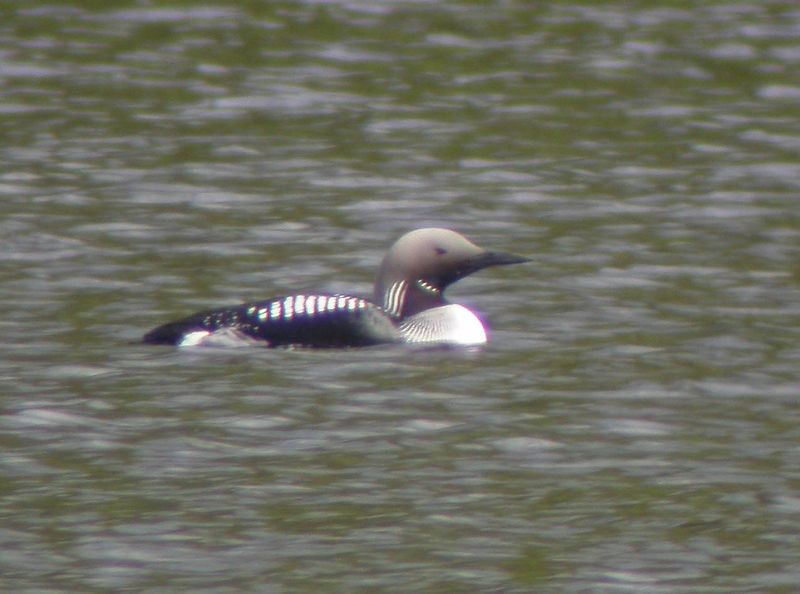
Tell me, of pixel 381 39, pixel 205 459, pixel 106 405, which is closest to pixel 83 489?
pixel 205 459

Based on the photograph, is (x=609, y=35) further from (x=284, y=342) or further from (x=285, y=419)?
(x=285, y=419)

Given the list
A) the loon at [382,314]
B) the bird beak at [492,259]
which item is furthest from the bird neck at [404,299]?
the bird beak at [492,259]

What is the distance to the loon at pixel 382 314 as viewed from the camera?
9.88 meters

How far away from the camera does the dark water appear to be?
725cm

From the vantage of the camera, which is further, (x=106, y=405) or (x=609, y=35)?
(x=609, y=35)

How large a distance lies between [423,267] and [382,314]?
39cm

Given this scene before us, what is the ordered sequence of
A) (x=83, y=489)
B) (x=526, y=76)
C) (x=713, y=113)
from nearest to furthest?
(x=83, y=489) < (x=713, y=113) < (x=526, y=76)

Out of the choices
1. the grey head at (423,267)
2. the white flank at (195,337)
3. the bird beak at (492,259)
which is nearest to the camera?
the white flank at (195,337)

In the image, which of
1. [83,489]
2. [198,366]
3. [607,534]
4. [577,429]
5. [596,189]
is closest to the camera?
[607,534]

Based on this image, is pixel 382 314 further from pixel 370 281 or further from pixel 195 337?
pixel 370 281

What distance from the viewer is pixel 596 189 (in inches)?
539

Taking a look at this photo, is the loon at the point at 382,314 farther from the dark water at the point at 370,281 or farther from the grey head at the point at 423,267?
the dark water at the point at 370,281

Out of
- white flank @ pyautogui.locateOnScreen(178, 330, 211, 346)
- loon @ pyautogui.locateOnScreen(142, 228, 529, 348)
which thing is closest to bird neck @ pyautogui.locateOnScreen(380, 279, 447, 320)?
loon @ pyautogui.locateOnScreen(142, 228, 529, 348)

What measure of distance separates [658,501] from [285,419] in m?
1.77
